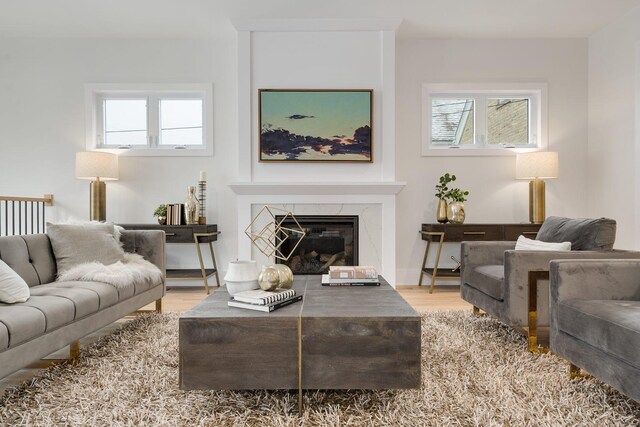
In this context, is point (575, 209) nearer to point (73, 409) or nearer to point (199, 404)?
point (199, 404)

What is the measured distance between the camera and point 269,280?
1968mm

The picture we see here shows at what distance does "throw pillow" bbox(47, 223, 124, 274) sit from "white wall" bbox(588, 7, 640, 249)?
181 inches

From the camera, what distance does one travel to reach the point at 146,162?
4621mm

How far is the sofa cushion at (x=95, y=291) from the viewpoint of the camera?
7.63 feet

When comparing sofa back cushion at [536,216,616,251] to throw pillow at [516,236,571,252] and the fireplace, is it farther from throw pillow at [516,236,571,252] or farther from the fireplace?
the fireplace

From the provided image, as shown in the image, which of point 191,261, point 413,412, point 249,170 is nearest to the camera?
point 413,412

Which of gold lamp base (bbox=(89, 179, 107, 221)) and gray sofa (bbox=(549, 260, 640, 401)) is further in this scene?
gold lamp base (bbox=(89, 179, 107, 221))

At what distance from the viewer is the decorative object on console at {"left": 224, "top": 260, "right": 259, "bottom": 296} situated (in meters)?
1.99

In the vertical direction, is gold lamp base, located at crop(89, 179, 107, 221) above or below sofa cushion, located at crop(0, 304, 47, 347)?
above

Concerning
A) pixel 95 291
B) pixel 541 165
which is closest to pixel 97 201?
pixel 95 291

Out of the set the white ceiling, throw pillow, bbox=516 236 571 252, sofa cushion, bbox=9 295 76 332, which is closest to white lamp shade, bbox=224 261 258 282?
sofa cushion, bbox=9 295 76 332

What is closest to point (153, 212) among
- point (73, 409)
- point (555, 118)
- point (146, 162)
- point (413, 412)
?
point (146, 162)

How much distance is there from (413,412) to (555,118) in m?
4.17

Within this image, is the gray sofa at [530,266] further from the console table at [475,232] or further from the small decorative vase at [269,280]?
the small decorative vase at [269,280]
